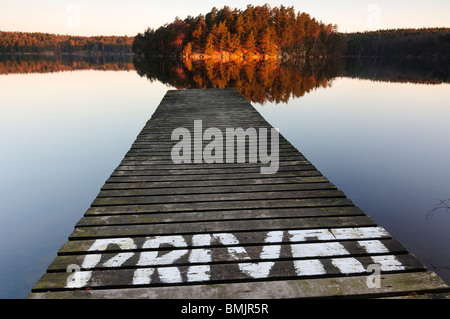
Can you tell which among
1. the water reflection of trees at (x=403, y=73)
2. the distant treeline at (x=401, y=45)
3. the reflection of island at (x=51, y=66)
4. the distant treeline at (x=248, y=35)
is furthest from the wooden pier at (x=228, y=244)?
the distant treeline at (x=401, y=45)

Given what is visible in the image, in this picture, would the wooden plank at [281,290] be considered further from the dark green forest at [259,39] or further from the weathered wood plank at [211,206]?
the dark green forest at [259,39]

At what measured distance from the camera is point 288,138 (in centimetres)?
1091

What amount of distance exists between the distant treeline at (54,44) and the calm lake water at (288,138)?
453ft

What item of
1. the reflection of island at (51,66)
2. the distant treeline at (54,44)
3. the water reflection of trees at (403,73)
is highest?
the distant treeline at (54,44)

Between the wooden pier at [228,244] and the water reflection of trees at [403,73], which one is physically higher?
the water reflection of trees at [403,73]

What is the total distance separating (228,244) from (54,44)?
185 meters

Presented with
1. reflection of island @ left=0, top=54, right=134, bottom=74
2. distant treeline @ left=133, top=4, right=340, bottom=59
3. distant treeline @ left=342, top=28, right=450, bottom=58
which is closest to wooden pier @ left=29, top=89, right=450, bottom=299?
reflection of island @ left=0, top=54, right=134, bottom=74

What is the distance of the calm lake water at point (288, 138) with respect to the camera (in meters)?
4.80

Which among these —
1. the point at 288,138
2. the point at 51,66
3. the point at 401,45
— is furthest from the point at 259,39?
the point at 288,138

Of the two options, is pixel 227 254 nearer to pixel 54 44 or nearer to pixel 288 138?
pixel 288 138
